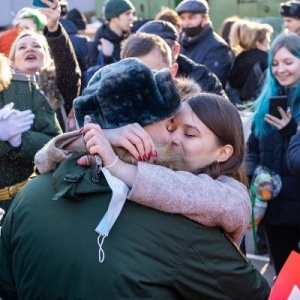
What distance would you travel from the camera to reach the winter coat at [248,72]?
6.56m

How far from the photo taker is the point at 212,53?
6.54 m

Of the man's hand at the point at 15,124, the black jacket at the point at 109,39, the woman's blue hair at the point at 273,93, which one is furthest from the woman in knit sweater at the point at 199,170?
the black jacket at the point at 109,39

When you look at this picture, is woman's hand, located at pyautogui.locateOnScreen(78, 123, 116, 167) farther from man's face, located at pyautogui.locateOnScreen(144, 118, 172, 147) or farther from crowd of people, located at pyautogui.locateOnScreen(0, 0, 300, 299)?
man's face, located at pyautogui.locateOnScreen(144, 118, 172, 147)

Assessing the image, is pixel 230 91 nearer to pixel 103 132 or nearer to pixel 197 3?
pixel 197 3

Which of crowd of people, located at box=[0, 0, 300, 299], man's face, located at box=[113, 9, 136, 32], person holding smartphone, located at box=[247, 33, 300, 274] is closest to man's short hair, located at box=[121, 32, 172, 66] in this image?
person holding smartphone, located at box=[247, 33, 300, 274]

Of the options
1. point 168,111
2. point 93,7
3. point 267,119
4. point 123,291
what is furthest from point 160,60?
point 93,7

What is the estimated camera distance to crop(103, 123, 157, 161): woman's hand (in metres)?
1.90

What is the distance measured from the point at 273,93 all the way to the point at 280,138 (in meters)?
0.33

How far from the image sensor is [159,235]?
1866 mm

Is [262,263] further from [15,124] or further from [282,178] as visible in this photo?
[15,124]

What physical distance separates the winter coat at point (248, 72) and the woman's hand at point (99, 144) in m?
4.71

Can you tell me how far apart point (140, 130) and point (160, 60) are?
1938 mm

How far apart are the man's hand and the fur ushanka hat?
1.65 metres

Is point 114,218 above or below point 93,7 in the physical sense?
above
